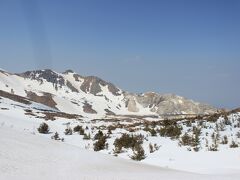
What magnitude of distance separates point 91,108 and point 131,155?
100 m

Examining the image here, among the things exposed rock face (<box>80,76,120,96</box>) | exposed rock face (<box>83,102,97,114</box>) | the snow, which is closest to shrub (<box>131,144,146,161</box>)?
the snow

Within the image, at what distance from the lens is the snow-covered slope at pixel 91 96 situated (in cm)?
11225

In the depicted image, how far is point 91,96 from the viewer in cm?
14250

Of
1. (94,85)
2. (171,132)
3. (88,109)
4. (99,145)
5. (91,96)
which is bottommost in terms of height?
(99,145)

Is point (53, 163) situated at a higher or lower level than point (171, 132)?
lower

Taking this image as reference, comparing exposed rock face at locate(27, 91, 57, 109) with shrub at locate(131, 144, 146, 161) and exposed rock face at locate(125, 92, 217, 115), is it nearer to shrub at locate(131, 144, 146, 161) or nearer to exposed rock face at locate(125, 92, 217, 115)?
exposed rock face at locate(125, 92, 217, 115)

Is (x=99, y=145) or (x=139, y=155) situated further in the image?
(x=99, y=145)

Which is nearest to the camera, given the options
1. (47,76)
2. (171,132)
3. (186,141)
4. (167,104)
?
(186,141)

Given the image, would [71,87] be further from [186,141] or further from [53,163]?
[53,163]

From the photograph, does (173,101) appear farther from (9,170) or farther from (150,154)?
(9,170)

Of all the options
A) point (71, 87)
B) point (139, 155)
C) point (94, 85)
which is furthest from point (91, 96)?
point (139, 155)

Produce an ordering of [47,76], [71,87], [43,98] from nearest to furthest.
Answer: [43,98]
[71,87]
[47,76]

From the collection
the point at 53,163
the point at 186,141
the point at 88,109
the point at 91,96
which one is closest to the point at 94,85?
the point at 91,96

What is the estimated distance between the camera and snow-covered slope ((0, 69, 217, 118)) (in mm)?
112250
